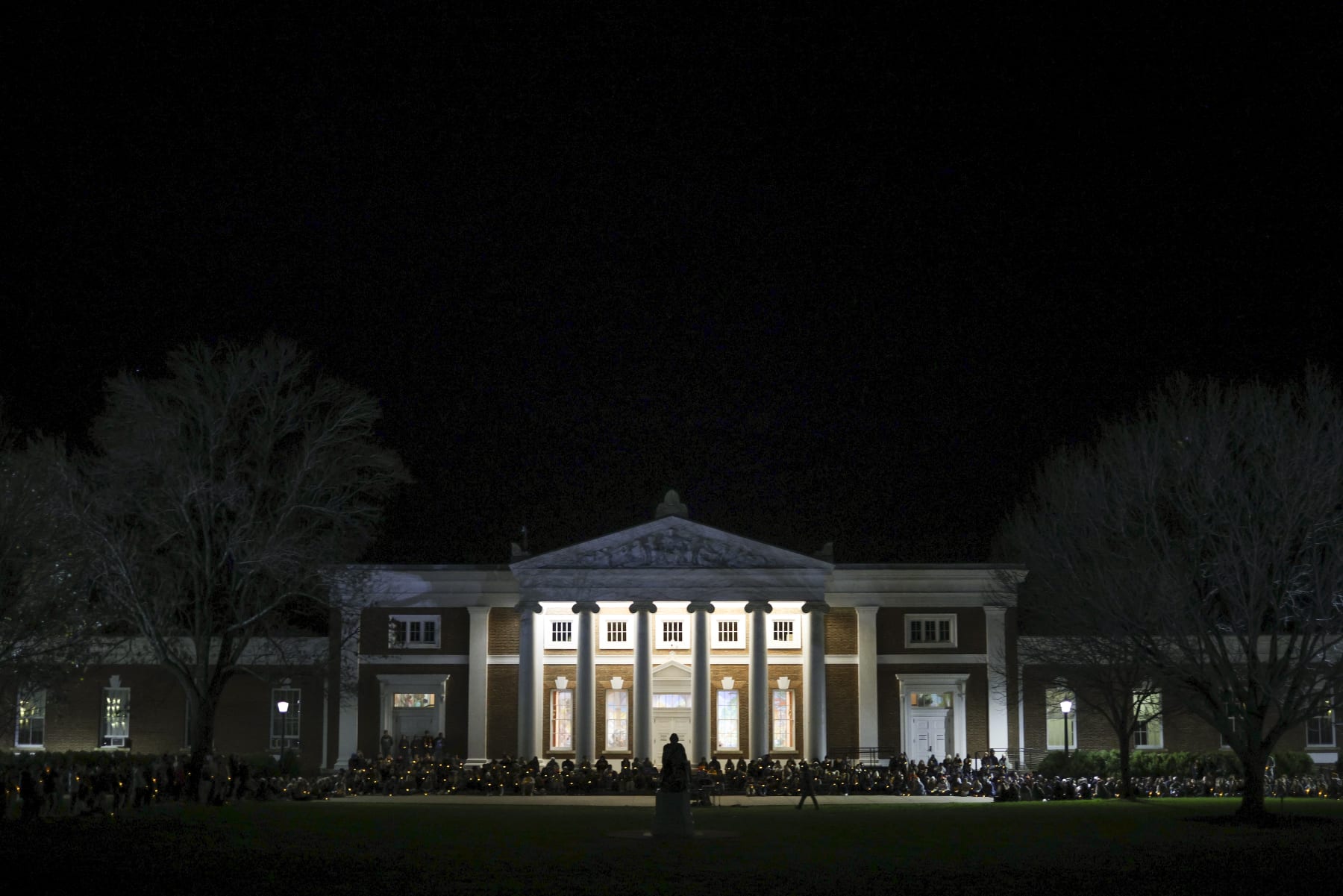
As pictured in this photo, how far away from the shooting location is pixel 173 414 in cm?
4025

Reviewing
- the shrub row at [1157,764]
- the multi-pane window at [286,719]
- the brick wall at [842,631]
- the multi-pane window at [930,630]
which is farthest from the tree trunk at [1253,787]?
the multi-pane window at [286,719]

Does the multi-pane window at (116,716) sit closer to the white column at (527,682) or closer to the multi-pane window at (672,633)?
the white column at (527,682)

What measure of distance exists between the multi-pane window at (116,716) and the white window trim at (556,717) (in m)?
15.8

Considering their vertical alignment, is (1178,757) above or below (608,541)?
below

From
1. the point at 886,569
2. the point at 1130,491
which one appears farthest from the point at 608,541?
the point at 1130,491

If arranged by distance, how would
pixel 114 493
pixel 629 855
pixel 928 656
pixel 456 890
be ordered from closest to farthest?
pixel 456 890 → pixel 629 855 → pixel 114 493 → pixel 928 656

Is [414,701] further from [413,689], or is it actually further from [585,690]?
[585,690]

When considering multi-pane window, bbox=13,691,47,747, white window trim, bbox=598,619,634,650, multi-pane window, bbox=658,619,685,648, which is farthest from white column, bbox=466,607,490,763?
multi-pane window, bbox=13,691,47,747

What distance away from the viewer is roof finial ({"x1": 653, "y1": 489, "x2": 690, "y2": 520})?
55062 mm

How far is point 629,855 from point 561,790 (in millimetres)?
23731

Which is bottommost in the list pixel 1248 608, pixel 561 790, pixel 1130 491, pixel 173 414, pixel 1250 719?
pixel 561 790

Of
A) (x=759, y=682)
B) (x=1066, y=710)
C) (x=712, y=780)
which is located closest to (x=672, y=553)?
(x=759, y=682)

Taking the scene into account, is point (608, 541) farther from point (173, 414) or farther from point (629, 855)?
point (629, 855)

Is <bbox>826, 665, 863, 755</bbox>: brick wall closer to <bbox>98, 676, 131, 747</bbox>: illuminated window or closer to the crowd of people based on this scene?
the crowd of people
